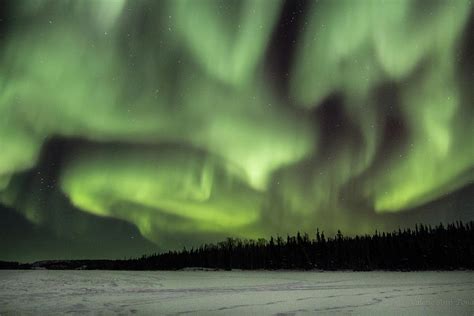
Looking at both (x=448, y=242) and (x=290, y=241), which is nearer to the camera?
(x=448, y=242)

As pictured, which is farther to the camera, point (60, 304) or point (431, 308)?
point (60, 304)

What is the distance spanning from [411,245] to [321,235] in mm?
38896

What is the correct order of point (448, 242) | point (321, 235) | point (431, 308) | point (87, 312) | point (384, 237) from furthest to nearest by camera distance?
point (321, 235)
point (384, 237)
point (448, 242)
point (431, 308)
point (87, 312)

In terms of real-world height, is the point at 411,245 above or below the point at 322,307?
above

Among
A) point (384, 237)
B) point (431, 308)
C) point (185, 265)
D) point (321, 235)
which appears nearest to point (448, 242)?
point (384, 237)

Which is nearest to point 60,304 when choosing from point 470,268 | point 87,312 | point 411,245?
point 87,312

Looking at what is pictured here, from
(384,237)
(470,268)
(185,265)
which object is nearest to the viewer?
(470,268)

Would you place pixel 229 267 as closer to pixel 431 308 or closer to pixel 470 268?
pixel 470 268

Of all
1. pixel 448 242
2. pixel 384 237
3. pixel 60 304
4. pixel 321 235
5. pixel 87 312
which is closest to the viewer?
pixel 87 312

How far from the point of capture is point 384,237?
15588 cm

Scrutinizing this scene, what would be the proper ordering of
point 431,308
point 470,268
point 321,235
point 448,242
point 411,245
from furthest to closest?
point 321,235 → point 411,245 → point 448,242 → point 470,268 → point 431,308

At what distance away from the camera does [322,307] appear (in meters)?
18.6

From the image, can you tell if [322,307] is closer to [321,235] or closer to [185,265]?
[321,235]

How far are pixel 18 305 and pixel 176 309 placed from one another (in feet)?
25.3
